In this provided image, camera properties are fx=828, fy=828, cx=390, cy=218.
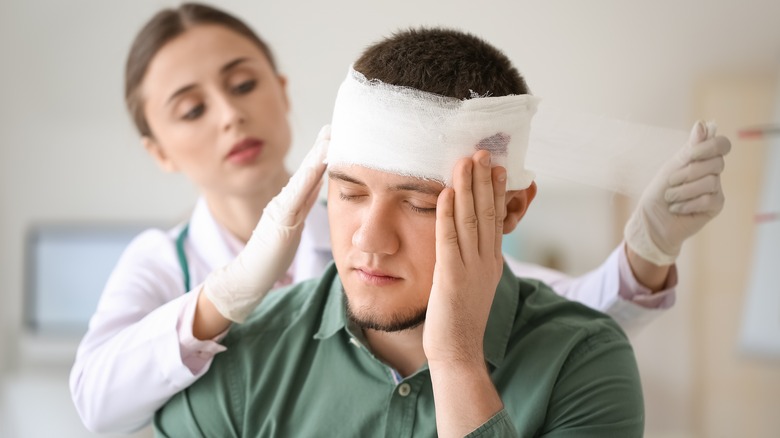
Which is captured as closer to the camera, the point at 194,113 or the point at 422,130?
the point at 422,130

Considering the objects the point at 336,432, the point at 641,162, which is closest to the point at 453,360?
the point at 336,432

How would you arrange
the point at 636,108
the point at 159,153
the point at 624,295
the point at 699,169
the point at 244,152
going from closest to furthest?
the point at 699,169
the point at 624,295
the point at 244,152
the point at 159,153
the point at 636,108

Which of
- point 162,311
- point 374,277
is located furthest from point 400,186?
point 162,311

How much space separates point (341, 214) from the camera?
4.01 ft

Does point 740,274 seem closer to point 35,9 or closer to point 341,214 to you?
point 341,214

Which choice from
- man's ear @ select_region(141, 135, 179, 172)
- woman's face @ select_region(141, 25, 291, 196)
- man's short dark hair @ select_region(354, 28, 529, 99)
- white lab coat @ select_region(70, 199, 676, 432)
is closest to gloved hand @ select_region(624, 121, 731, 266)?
white lab coat @ select_region(70, 199, 676, 432)

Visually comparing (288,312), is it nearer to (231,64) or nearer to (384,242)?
(384,242)

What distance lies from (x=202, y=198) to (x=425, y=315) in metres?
0.87

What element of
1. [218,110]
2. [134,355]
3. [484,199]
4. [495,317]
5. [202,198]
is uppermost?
[218,110]

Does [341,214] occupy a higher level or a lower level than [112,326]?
higher

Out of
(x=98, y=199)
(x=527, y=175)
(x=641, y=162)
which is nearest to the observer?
(x=527, y=175)

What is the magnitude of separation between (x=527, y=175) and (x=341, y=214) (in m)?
0.29

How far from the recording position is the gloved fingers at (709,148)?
1.40 metres

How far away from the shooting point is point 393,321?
3.99 ft
